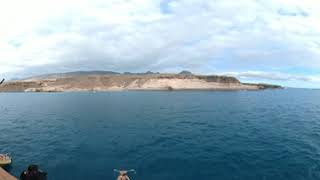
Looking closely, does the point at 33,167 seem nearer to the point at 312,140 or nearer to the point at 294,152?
the point at 294,152

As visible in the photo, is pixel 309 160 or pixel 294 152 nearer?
pixel 309 160

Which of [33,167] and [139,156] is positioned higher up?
[33,167]

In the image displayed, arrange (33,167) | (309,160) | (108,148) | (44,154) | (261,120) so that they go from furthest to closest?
(261,120)
(108,148)
(44,154)
(309,160)
(33,167)

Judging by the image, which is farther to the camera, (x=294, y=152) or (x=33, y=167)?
(x=294, y=152)

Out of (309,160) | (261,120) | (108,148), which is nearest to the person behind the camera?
(309,160)

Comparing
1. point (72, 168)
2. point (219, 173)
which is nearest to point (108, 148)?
point (72, 168)

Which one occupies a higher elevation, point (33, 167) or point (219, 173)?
point (33, 167)

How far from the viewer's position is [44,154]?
152 ft

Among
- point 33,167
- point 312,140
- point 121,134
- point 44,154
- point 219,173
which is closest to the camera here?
point 33,167

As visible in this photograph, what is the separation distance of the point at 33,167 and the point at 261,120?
220ft

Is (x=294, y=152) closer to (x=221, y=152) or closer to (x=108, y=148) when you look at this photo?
(x=221, y=152)

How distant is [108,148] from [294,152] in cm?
2687

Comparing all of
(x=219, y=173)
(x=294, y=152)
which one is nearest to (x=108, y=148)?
(x=219, y=173)

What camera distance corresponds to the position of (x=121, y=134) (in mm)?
60906
